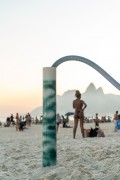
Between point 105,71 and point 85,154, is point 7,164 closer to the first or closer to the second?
point 85,154

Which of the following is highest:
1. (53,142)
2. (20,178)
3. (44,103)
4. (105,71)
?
(105,71)

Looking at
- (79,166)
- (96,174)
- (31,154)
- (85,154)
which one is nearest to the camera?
(96,174)

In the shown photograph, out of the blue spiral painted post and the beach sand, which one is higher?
the blue spiral painted post

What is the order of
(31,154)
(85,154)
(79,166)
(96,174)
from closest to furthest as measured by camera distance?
(96,174)
(79,166)
(85,154)
(31,154)

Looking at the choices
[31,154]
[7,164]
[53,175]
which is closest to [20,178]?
[53,175]

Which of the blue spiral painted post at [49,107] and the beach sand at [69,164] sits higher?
the blue spiral painted post at [49,107]

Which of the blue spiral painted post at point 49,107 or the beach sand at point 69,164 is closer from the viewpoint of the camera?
the beach sand at point 69,164

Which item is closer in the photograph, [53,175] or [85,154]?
[53,175]

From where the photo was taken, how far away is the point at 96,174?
8086mm

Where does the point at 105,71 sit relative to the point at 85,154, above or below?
above

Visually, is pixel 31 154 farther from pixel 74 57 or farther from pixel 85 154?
pixel 74 57

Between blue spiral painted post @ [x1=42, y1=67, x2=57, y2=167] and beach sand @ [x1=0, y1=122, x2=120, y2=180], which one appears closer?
beach sand @ [x1=0, y1=122, x2=120, y2=180]

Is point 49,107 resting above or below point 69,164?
above

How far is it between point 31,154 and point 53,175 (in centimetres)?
289
